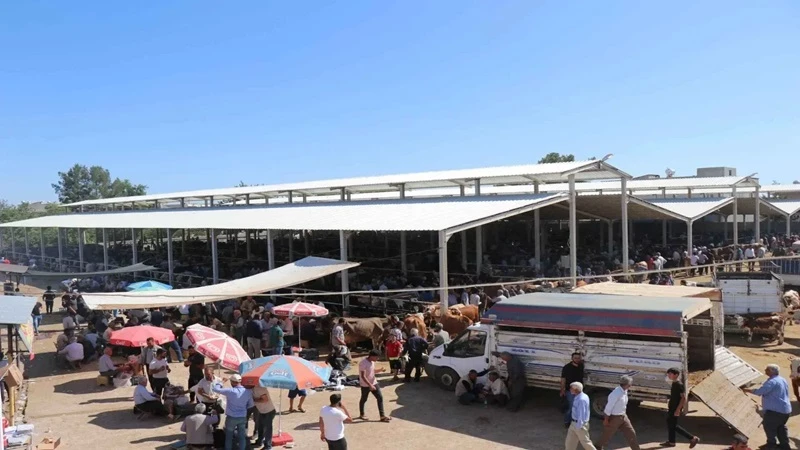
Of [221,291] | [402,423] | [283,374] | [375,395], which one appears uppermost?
[221,291]

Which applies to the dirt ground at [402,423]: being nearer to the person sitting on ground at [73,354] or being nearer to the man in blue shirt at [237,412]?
the man in blue shirt at [237,412]

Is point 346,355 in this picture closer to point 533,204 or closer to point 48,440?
point 48,440

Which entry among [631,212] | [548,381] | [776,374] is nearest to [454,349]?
[548,381]

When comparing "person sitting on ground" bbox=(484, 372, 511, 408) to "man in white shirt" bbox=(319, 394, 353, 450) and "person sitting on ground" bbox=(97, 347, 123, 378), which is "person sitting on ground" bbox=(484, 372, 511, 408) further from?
"person sitting on ground" bbox=(97, 347, 123, 378)

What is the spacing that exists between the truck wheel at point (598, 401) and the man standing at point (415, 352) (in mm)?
3322

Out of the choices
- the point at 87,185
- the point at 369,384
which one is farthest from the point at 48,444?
the point at 87,185

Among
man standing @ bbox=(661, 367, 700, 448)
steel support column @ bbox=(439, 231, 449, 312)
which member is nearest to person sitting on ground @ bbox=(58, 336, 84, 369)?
steel support column @ bbox=(439, 231, 449, 312)

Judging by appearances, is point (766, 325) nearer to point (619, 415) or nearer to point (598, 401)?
point (598, 401)

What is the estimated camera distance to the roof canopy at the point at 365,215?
1641 centimetres

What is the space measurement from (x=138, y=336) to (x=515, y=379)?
260 inches

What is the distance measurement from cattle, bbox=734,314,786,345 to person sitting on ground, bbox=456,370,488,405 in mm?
7723

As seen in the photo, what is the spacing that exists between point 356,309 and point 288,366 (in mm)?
9000

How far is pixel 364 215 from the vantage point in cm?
2020

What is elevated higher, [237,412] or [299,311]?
[299,311]
